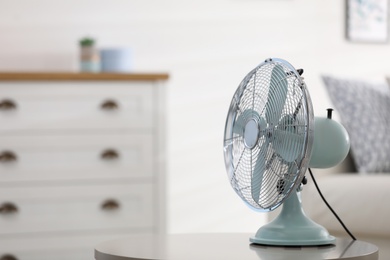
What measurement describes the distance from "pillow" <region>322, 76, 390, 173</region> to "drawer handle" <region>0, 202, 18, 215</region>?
4.18 feet

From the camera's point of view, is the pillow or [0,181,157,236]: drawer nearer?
the pillow

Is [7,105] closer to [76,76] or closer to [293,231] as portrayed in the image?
[76,76]

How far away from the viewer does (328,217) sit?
8.54 feet

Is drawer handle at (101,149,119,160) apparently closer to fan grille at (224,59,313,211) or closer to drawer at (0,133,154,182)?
drawer at (0,133,154,182)

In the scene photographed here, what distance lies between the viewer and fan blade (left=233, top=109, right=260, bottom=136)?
163 cm

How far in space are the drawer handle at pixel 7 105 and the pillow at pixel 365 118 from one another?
1.20 metres

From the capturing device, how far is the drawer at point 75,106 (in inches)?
121

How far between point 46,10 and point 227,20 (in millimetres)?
879

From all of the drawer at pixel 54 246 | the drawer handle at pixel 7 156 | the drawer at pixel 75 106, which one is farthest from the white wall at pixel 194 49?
the drawer at pixel 54 246

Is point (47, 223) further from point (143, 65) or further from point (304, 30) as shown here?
point (304, 30)

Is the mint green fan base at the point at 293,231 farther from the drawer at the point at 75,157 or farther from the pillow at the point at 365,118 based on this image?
the drawer at the point at 75,157

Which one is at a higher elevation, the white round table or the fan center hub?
the fan center hub

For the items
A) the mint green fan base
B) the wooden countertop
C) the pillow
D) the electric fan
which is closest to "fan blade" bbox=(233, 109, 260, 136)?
the electric fan

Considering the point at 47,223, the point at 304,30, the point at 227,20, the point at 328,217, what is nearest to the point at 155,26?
the point at 227,20
